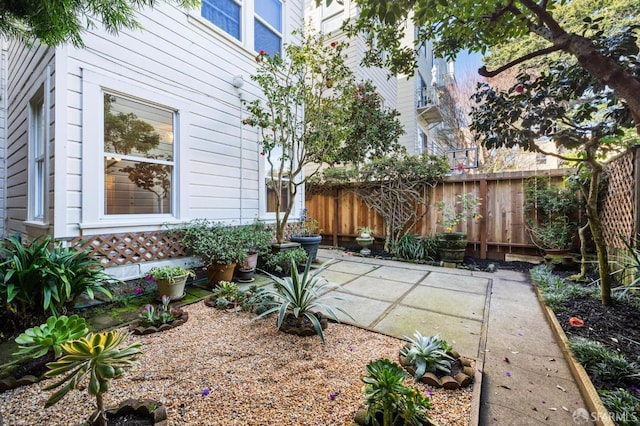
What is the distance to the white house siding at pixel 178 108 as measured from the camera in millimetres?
2957

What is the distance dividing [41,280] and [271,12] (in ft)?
19.2

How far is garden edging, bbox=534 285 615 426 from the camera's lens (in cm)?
138

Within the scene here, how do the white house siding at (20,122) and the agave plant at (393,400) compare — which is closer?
the agave plant at (393,400)

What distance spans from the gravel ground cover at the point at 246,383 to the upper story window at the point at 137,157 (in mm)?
1992

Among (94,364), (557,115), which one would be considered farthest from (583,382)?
(94,364)

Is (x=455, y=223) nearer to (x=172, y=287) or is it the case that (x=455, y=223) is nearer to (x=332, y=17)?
(x=172, y=287)

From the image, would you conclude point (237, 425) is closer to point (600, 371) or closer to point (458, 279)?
point (600, 371)

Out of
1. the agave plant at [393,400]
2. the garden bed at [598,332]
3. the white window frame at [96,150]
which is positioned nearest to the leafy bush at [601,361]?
the garden bed at [598,332]

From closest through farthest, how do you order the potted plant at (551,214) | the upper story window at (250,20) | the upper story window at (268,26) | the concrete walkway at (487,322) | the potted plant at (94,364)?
the potted plant at (94,364)
the concrete walkway at (487,322)
the upper story window at (250,20)
the potted plant at (551,214)
the upper story window at (268,26)

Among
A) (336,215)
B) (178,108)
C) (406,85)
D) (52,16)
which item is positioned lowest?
(336,215)

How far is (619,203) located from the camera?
362cm

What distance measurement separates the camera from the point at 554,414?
4.93 ft

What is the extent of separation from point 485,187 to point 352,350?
495 centimetres

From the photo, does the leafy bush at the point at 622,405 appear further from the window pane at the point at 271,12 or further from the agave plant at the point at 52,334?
the window pane at the point at 271,12
